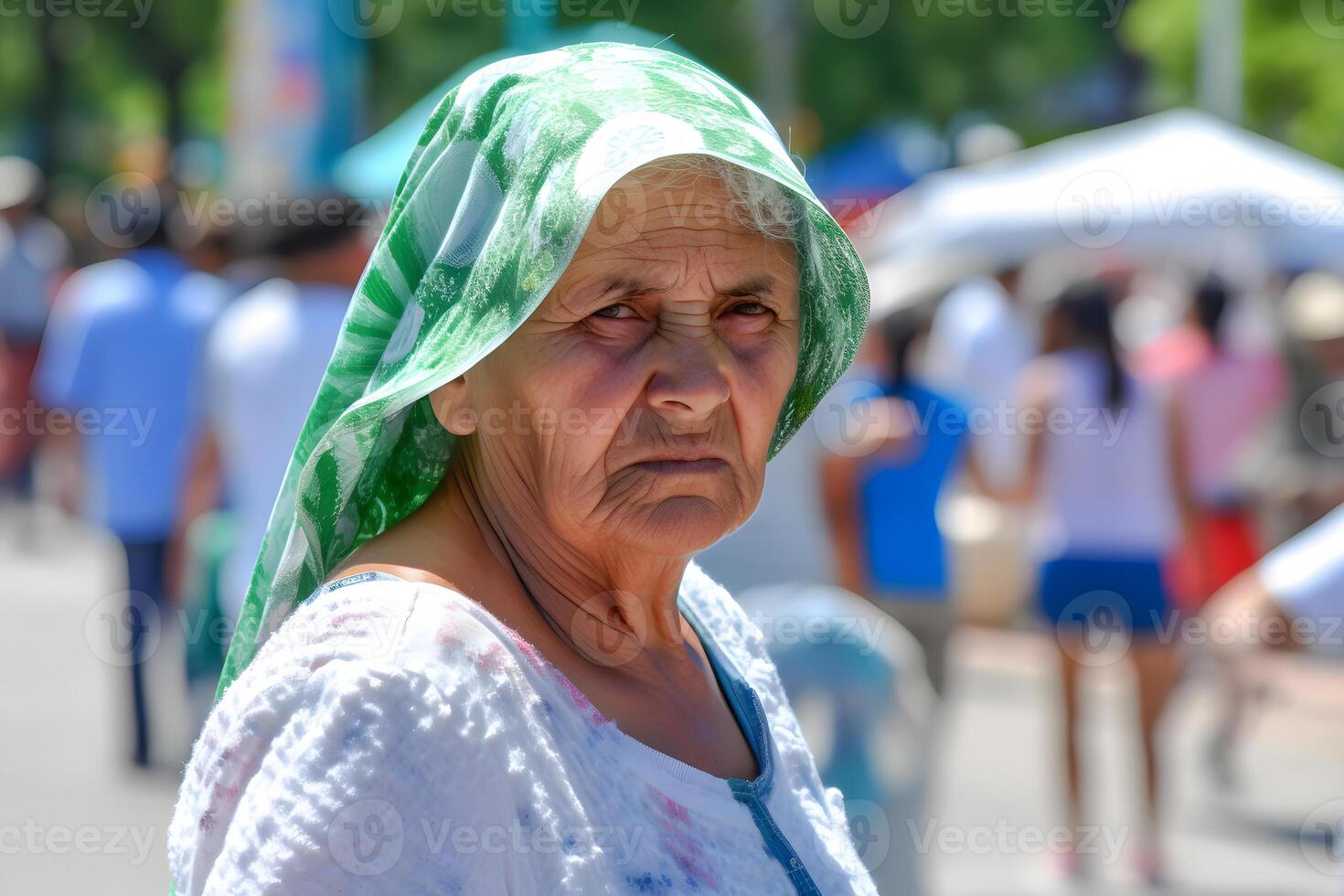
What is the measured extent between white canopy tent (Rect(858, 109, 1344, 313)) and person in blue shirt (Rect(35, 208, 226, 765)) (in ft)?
11.0

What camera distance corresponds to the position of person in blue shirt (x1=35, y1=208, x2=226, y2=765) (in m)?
6.59

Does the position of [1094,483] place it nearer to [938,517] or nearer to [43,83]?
[938,517]

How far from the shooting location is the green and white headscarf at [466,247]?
1570mm

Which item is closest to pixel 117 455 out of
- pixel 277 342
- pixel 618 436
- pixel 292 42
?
pixel 277 342

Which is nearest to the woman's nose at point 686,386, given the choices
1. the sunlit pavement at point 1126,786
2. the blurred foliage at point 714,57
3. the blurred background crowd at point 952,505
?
the blurred background crowd at point 952,505

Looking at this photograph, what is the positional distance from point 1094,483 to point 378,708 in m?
4.88

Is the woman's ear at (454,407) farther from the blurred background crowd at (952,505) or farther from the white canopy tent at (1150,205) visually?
the white canopy tent at (1150,205)

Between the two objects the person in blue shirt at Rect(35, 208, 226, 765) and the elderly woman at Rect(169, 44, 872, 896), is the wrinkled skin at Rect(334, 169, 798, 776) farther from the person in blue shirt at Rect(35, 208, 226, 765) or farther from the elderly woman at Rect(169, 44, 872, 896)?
the person in blue shirt at Rect(35, 208, 226, 765)

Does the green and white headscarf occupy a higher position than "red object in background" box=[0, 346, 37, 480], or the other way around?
"red object in background" box=[0, 346, 37, 480]

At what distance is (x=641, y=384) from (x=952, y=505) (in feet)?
24.9

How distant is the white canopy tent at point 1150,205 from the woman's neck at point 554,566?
618 centimetres

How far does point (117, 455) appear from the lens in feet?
21.8

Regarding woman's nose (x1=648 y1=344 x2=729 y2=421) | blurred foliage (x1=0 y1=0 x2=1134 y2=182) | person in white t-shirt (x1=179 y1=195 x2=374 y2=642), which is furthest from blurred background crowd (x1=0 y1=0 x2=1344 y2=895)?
blurred foliage (x1=0 y1=0 x2=1134 y2=182)

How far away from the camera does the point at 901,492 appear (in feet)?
19.7
